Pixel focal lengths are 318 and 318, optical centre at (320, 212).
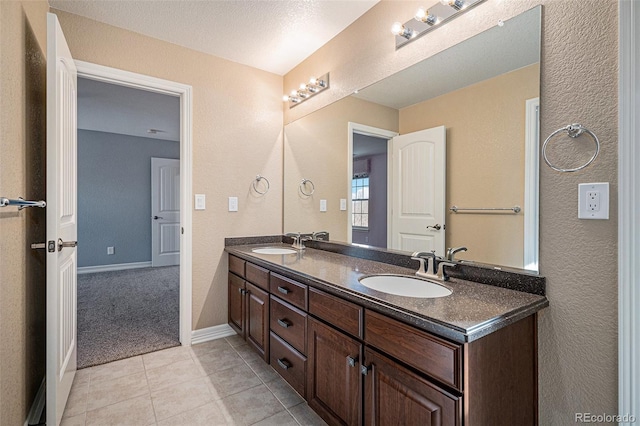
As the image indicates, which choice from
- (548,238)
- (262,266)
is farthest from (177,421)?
(548,238)

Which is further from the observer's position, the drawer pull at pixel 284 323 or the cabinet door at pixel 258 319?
the cabinet door at pixel 258 319

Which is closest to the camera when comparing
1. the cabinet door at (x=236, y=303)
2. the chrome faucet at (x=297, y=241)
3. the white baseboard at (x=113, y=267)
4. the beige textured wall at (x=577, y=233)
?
the beige textured wall at (x=577, y=233)

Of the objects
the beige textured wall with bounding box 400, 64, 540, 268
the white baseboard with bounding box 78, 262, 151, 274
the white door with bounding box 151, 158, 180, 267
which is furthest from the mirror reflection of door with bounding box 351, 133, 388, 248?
the white baseboard with bounding box 78, 262, 151, 274

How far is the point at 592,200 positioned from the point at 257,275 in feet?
5.70

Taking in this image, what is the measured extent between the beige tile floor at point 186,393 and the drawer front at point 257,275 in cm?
59

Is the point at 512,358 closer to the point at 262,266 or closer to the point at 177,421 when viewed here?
the point at 262,266

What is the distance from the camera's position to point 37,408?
5.37 feet

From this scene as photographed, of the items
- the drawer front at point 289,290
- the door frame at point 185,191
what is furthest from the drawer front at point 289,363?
the door frame at point 185,191

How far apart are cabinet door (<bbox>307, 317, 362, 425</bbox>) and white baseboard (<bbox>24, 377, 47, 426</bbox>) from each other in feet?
4.40

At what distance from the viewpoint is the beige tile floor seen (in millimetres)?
1638

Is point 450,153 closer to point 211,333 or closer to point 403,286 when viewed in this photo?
point 403,286

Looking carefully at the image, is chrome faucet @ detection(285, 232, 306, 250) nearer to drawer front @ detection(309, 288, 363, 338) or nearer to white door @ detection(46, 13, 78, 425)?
drawer front @ detection(309, 288, 363, 338)

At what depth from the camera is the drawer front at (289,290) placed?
63.5 inches

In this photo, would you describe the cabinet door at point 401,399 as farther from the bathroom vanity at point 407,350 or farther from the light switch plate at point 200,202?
the light switch plate at point 200,202
